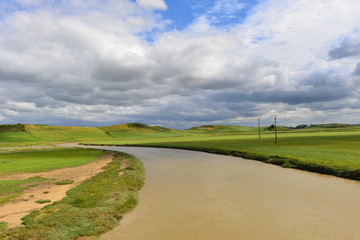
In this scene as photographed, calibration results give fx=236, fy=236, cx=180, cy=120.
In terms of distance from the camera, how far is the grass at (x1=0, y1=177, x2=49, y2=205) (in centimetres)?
1984

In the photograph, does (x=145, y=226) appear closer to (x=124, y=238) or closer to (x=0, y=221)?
(x=124, y=238)

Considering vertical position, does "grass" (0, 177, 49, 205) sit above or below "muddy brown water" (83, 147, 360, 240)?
above

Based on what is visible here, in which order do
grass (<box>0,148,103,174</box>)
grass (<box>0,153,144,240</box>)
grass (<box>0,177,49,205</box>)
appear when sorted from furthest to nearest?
grass (<box>0,148,103,174</box>) < grass (<box>0,177,49,205</box>) < grass (<box>0,153,144,240</box>)

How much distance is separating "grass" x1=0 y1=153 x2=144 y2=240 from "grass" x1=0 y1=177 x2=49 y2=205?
15.2 ft

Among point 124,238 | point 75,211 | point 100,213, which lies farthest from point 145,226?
point 75,211

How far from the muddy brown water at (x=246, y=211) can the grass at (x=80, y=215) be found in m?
0.96

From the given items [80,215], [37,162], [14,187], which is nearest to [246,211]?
[80,215]

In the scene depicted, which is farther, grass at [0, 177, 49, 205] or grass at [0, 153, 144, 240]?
grass at [0, 177, 49, 205]

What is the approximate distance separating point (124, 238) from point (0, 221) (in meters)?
8.17

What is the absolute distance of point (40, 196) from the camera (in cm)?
2050

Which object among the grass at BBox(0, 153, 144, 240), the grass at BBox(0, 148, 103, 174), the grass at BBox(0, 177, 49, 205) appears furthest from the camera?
the grass at BBox(0, 148, 103, 174)

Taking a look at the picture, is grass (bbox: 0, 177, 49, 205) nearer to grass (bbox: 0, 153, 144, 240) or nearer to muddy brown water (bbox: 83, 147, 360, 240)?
grass (bbox: 0, 153, 144, 240)

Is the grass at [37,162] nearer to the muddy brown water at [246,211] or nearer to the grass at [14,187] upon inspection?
the grass at [14,187]

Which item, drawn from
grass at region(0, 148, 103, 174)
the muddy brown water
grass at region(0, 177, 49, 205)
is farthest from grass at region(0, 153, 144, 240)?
grass at region(0, 148, 103, 174)
